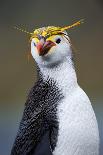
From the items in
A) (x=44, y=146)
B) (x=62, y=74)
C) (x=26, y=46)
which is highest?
(x=26, y=46)

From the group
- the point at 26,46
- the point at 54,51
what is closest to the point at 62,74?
the point at 54,51

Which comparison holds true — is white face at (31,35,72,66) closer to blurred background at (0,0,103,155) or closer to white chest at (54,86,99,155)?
white chest at (54,86,99,155)

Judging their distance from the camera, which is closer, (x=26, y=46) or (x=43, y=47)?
(x=43, y=47)

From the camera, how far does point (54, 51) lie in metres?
0.83

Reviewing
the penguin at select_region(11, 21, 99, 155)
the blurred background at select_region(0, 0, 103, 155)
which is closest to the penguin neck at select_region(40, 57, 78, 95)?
the penguin at select_region(11, 21, 99, 155)

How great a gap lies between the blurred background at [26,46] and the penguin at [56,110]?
0.36m

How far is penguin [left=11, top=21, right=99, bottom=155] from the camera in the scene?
828mm

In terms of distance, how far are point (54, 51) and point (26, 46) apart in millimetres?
408

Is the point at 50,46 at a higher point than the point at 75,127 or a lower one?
higher

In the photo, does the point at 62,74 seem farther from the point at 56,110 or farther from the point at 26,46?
the point at 26,46

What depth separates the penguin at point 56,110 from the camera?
32.6 inches

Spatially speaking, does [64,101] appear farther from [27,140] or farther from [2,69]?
[2,69]

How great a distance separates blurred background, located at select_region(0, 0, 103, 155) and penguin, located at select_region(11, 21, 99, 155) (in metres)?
0.36

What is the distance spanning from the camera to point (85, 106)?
84 centimetres
